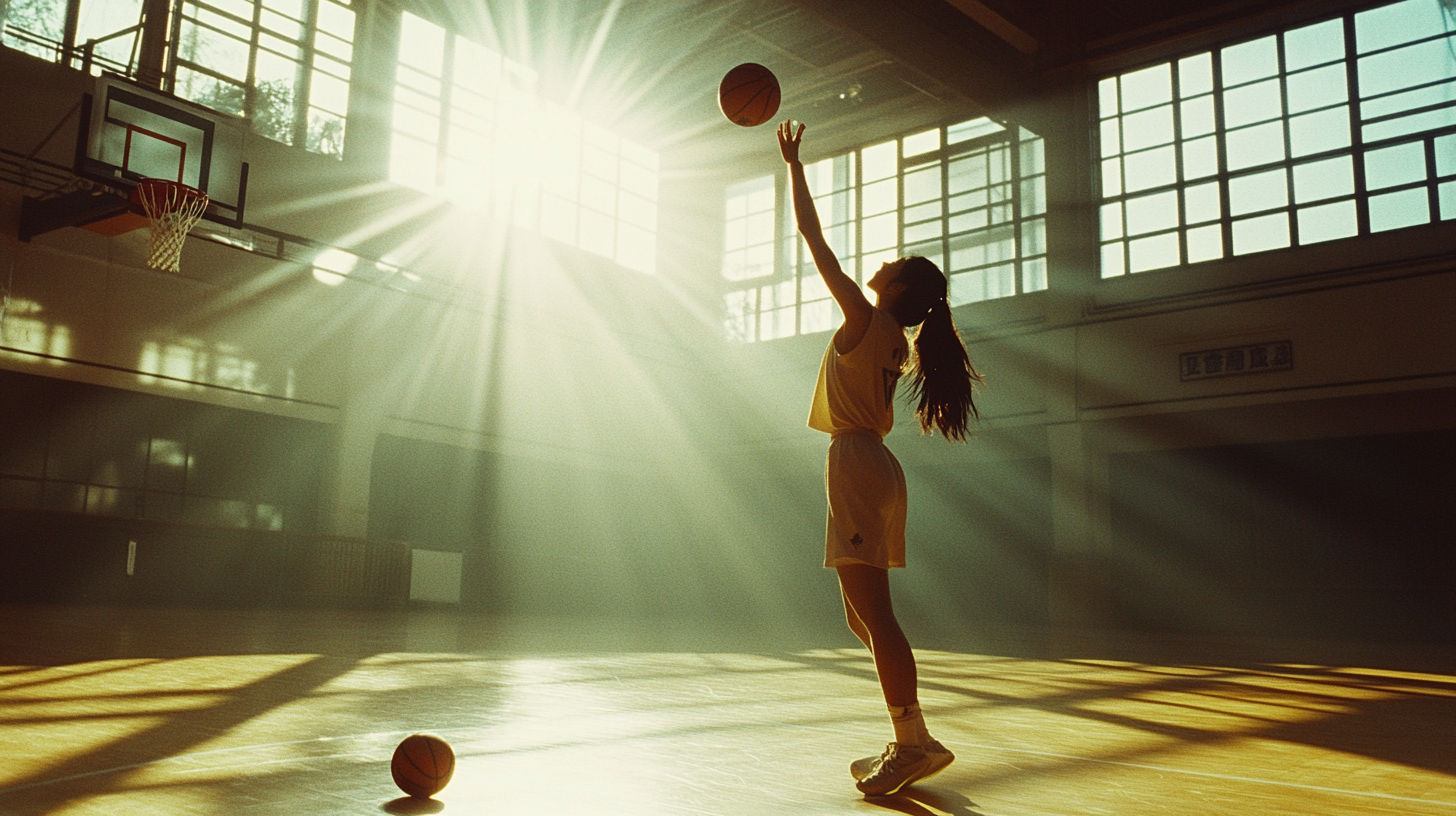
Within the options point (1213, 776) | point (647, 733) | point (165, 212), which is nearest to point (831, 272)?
point (647, 733)

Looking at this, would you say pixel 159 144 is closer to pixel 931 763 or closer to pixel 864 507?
pixel 864 507

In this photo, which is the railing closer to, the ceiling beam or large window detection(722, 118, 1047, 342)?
the ceiling beam

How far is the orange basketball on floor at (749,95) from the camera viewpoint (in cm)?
375

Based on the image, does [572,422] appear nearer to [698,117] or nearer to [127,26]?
[698,117]

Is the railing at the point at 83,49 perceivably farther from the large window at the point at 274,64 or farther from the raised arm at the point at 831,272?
the raised arm at the point at 831,272

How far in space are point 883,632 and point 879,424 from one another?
59cm

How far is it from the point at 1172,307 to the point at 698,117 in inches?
371

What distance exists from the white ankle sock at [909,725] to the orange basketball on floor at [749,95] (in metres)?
2.07

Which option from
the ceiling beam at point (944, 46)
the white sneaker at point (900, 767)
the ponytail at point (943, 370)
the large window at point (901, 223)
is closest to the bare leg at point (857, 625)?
the white sneaker at point (900, 767)

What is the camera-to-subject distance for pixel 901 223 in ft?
62.3

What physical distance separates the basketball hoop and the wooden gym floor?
5312mm

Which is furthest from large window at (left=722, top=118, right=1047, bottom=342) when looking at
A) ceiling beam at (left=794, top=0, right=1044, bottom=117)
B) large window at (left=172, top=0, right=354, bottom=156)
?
large window at (left=172, top=0, right=354, bottom=156)

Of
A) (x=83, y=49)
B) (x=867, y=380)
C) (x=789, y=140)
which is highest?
(x=83, y=49)

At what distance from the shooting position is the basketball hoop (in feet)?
37.3
